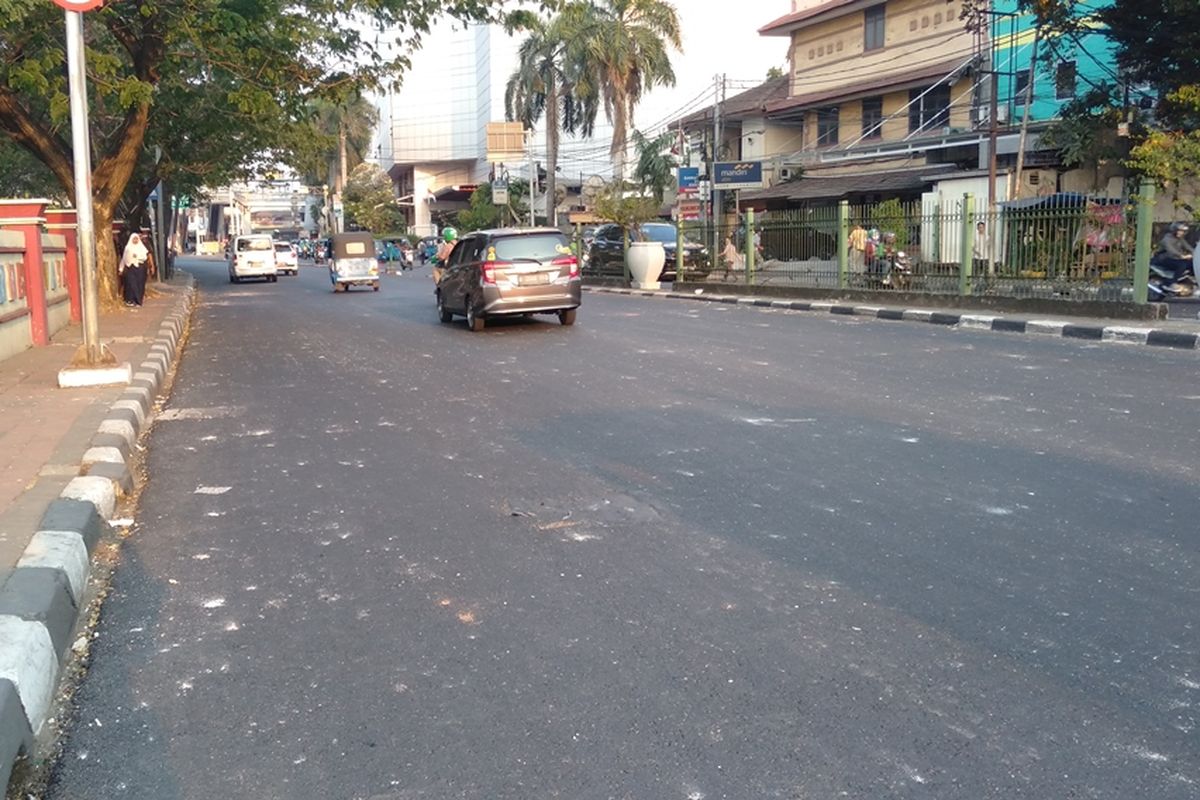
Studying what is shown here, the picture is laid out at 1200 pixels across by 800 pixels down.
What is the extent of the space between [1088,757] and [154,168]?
3015 centimetres

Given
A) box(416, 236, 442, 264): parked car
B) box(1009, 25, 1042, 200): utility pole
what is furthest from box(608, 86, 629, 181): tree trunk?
box(1009, 25, 1042, 200): utility pole

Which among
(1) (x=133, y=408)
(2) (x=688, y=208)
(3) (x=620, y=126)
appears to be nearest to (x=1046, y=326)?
(1) (x=133, y=408)

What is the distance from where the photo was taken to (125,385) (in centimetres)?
1034

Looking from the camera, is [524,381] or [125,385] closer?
[125,385]

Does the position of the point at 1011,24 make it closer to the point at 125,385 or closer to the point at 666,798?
the point at 125,385

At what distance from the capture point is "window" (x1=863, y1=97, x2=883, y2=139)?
36844 mm

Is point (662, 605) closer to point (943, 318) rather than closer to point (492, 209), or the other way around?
point (943, 318)

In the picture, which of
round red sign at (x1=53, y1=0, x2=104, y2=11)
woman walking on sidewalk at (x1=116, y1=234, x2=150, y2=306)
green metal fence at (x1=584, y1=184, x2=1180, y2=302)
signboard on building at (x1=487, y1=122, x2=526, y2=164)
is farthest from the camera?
signboard on building at (x1=487, y1=122, x2=526, y2=164)

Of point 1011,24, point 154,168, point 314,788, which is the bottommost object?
point 314,788

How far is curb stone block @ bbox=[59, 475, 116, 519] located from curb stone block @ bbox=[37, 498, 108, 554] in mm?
106

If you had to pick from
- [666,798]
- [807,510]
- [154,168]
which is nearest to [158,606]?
[666,798]

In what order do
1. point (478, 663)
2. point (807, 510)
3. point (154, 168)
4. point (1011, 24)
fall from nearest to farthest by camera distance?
point (478, 663), point (807, 510), point (154, 168), point (1011, 24)

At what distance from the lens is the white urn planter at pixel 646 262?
2938 cm

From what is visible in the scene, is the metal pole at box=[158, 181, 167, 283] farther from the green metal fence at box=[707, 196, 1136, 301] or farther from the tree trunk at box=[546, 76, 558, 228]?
the green metal fence at box=[707, 196, 1136, 301]
